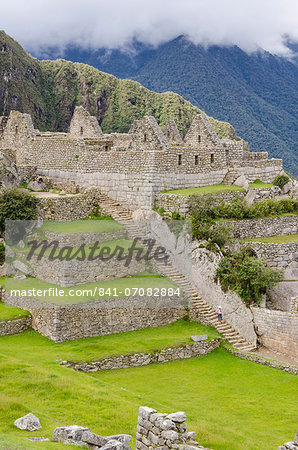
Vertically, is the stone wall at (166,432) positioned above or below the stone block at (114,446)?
above

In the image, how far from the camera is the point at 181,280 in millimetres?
25594

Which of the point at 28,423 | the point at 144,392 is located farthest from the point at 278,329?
the point at 28,423

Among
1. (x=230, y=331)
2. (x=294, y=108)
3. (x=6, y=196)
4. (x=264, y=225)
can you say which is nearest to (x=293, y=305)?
(x=230, y=331)

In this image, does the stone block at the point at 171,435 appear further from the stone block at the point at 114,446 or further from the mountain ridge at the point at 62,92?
the mountain ridge at the point at 62,92

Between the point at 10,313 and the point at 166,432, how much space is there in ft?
44.9

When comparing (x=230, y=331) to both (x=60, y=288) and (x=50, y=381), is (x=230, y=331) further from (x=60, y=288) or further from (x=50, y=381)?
(x=50, y=381)

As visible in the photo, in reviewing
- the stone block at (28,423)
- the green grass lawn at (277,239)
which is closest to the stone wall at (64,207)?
the green grass lawn at (277,239)

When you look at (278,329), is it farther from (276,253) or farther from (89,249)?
(89,249)

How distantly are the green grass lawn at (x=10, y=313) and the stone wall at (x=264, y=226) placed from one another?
29.9 feet

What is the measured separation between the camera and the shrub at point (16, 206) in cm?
2672

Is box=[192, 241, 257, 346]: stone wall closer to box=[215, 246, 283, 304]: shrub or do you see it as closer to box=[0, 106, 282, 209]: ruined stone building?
box=[215, 246, 283, 304]: shrub

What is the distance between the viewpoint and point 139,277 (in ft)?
82.7

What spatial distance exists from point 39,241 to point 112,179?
5.49 metres
